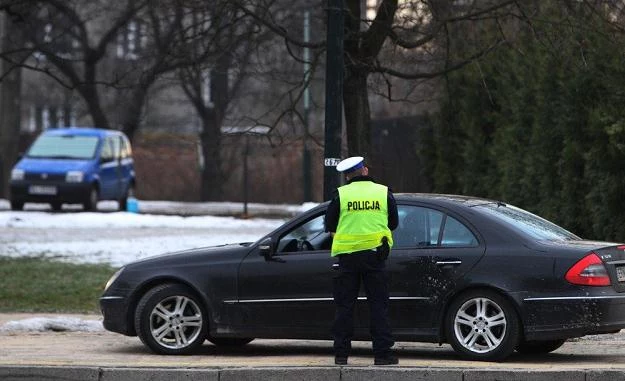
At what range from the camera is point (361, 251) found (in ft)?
32.9

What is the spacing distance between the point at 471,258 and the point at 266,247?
5.67ft

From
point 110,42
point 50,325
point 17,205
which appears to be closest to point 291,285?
point 50,325

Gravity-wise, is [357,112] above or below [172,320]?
above

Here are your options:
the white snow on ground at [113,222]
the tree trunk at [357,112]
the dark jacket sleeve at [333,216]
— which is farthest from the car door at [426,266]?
the white snow on ground at [113,222]

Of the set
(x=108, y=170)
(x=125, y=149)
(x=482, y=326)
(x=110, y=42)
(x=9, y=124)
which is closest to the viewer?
(x=482, y=326)

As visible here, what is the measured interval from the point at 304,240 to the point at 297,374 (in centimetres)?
172

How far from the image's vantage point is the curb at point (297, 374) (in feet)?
31.0

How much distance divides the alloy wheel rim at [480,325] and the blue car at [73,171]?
20.2 metres

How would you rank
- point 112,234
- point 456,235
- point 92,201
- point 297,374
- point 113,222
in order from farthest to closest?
point 92,201, point 113,222, point 112,234, point 456,235, point 297,374

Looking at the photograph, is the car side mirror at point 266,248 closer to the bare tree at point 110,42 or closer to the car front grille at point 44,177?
the bare tree at point 110,42

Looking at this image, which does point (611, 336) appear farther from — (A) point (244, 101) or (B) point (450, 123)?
(A) point (244, 101)

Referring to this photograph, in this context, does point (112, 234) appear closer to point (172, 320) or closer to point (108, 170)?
point (108, 170)

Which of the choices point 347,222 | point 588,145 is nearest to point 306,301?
point 347,222

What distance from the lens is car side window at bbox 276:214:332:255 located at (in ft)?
36.4
